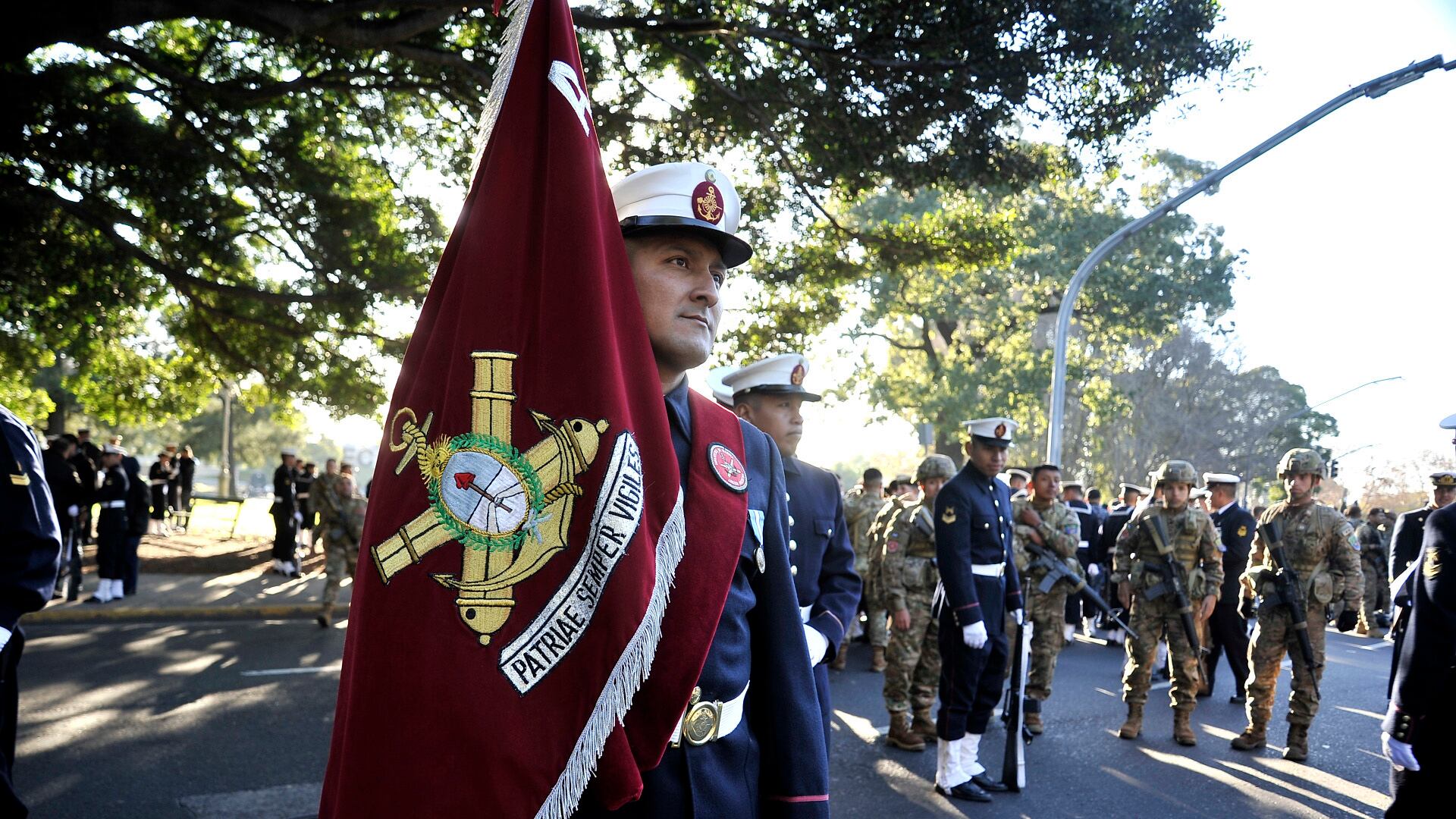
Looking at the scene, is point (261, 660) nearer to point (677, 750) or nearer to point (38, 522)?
point (38, 522)

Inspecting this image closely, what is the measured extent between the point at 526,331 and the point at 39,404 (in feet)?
77.9

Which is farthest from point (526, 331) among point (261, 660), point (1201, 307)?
point (1201, 307)

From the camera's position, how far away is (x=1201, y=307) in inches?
A: 1091

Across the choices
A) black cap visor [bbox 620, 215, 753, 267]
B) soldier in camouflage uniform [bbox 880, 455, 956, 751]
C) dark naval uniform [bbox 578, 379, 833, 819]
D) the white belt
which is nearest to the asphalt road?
soldier in camouflage uniform [bbox 880, 455, 956, 751]

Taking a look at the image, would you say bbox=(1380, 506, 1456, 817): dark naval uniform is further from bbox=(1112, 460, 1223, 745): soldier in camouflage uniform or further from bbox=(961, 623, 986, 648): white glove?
bbox=(1112, 460, 1223, 745): soldier in camouflage uniform

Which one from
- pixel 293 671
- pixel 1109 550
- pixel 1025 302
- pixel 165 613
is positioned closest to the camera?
pixel 293 671

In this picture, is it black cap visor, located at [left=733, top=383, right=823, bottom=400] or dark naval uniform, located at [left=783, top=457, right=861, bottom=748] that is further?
black cap visor, located at [left=733, top=383, right=823, bottom=400]

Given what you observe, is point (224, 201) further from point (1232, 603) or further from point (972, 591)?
point (1232, 603)

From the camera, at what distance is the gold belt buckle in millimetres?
1748

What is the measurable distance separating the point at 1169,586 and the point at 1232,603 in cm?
178

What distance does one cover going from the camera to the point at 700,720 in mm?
1768

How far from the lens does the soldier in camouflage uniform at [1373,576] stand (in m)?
16.6

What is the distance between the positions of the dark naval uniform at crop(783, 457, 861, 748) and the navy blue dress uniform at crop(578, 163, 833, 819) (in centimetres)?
172

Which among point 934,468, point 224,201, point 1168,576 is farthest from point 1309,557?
point 224,201
